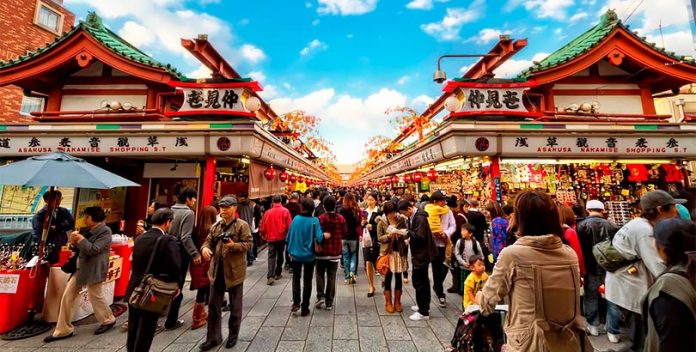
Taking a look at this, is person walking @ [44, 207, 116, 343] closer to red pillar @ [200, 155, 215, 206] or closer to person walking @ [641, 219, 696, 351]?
red pillar @ [200, 155, 215, 206]

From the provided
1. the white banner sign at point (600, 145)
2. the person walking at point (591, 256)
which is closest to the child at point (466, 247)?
the person walking at point (591, 256)

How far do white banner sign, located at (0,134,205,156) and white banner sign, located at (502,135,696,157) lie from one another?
10.9 meters

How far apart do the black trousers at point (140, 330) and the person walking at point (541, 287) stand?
413 cm

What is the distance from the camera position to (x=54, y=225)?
17.7 feet

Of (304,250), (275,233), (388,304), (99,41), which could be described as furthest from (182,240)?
(99,41)

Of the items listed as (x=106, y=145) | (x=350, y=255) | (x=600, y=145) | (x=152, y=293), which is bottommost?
(x=350, y=255)

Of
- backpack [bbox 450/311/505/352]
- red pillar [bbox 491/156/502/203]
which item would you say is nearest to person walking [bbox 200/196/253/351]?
backpack [bbox 450/311/505/352]

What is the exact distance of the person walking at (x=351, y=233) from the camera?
271 inches

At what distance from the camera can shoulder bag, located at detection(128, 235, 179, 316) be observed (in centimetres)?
323

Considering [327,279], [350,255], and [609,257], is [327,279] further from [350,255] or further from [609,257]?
[609,257]

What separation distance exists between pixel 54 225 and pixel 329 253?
19.1ft

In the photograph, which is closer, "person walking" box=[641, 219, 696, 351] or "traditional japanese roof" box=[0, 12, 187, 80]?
"person walking" box=[641, 219, 696, 351]

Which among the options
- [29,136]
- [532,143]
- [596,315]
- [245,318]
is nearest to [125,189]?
[29,136]

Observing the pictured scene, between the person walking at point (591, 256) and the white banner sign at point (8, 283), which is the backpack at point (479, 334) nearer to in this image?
the person walking at point (591, 256)
